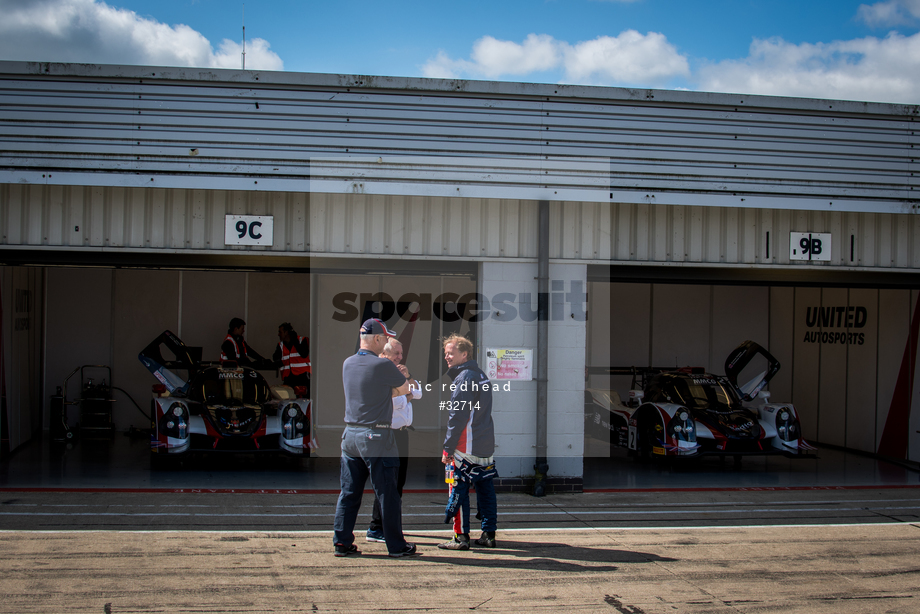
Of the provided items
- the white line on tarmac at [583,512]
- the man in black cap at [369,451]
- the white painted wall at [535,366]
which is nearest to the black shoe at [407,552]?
the man in black cap at [369,451]

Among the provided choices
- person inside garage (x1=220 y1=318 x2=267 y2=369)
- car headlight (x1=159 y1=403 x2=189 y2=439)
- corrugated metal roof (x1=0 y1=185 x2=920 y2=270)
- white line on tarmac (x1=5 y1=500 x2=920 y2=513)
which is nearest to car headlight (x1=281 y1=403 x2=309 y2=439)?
car headlight (x1=159 y1=403 x2=189 y2=439)

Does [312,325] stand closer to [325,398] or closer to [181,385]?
[325,398]

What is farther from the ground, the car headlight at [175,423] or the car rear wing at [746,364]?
the car rear wing at [746,364]

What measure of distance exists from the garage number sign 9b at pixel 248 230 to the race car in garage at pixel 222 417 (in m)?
2.24

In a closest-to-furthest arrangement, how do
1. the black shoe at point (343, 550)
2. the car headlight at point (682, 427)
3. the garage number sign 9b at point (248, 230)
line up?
the black shoe at point (343, 550) → the garage number sign 9b at point (248, 230) → the car headlight at point (682, 427)

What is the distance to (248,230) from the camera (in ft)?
24.1

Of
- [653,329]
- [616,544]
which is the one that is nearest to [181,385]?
[616,544]

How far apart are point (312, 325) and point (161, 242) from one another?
4.96 m

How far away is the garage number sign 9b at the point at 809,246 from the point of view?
26.7ft

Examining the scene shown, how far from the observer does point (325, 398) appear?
1206 cm

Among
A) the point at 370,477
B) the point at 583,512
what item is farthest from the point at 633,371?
the point at 370,477

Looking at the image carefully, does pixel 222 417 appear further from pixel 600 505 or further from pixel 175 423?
pixel 600 505

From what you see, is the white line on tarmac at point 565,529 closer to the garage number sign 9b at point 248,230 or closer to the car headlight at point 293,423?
the car headlight at point 293,423

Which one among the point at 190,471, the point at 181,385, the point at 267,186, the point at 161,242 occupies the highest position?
the point at 267,186
